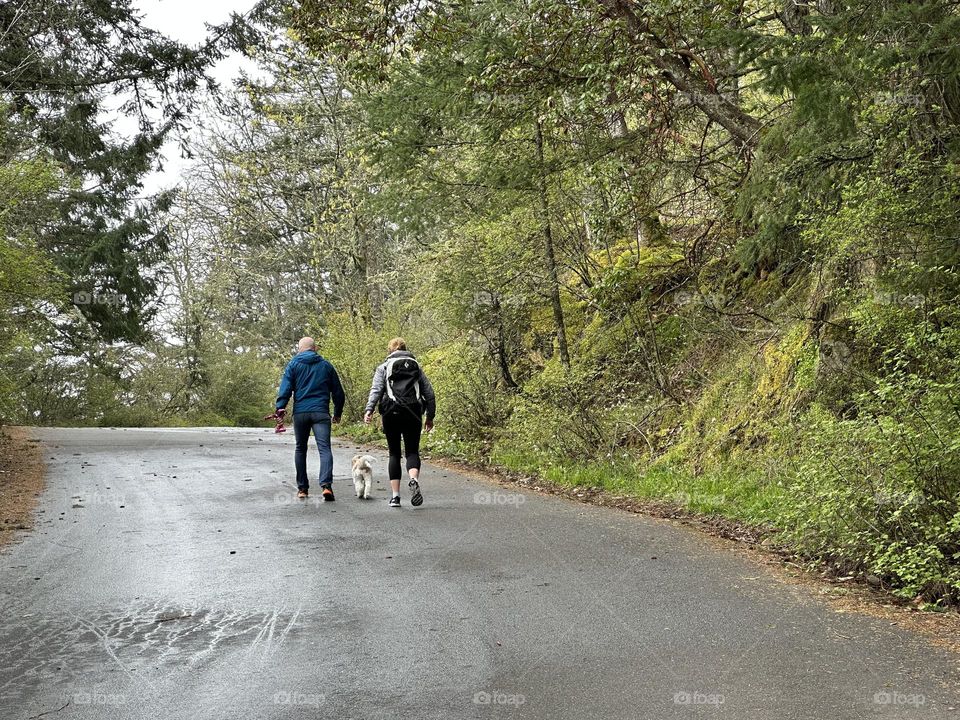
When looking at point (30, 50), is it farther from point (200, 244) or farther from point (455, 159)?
point (200, 244)

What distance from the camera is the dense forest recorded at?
766 centimetres

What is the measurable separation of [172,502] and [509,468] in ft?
17.7

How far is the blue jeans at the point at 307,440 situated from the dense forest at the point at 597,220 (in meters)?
3.32

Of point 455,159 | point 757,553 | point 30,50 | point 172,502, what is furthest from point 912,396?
point 30,50

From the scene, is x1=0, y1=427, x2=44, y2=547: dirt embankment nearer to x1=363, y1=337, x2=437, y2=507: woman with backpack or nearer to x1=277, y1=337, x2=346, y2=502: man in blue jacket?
x1=277, y1=337, x2=346, y2=502: man in blue jacket

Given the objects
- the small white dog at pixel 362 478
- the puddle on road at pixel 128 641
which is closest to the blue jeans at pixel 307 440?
the small white dog at pixel 362 478

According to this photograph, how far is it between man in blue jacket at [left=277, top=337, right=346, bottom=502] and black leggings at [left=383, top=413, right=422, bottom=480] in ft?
3.01

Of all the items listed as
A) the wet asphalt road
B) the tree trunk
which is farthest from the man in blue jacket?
the tree trunk

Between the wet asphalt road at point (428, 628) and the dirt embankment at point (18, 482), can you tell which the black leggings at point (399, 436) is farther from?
the dirt embankment at point (18, 482)

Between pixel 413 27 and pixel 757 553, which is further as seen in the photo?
pixel 413 27

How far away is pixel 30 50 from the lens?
62.3 ft

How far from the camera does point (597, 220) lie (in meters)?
12.2

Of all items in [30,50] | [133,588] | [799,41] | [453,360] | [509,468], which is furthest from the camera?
[30,50]

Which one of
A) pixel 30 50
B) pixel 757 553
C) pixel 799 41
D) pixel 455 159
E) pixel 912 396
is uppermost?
pixel 30 50
